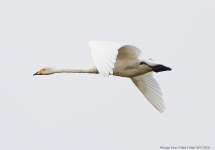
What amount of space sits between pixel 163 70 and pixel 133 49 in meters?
1.14

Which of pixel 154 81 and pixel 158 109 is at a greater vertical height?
pixel 154 81

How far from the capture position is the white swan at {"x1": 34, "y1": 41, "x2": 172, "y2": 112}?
30.0ft

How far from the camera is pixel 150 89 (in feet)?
42.9

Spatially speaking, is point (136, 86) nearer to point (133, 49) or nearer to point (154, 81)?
point (154, 81)

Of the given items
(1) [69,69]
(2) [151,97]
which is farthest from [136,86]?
(1) [69,69]

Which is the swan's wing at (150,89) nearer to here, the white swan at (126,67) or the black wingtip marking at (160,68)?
the white swan at (126,67)

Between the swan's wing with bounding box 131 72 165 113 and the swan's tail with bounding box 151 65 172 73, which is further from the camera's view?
the swan's wing with bounding box 131 72 165 113

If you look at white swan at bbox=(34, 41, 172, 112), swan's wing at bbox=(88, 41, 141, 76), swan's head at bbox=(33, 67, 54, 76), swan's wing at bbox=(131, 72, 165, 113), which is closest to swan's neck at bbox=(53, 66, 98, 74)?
white swan at bbox=(34, 41, 172, 112)

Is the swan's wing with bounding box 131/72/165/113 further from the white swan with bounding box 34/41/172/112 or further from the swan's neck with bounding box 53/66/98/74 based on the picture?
the swan's neck with bounding box 53/66/98/74

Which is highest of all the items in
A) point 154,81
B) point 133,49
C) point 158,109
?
point 133,49

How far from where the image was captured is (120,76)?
472 inches

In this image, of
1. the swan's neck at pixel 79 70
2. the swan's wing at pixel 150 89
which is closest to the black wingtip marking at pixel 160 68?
the swan's wing at pixel 150 89

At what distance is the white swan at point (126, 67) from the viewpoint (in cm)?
915

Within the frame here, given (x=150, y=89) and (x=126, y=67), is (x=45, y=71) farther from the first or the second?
(x=150, y=89)
